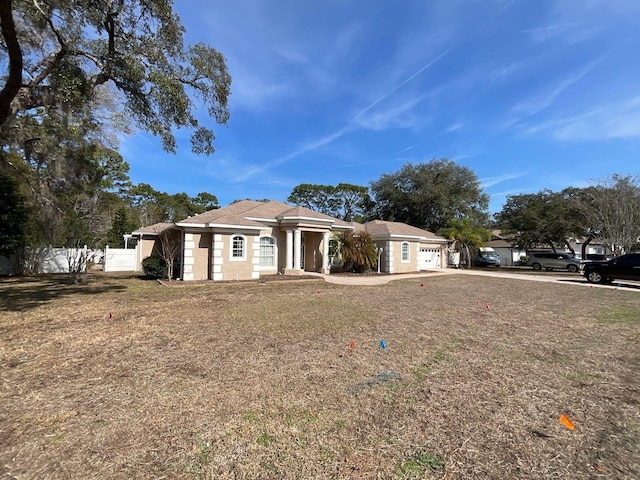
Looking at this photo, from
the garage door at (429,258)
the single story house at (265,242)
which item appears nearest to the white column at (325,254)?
the single story house at (265,242)

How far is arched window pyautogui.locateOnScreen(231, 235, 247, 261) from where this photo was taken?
55.2 feet

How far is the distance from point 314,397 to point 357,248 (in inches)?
694

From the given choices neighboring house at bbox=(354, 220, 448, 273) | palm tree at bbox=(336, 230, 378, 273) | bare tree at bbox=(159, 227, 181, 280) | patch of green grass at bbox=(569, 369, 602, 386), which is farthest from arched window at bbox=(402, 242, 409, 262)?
patch of green grass at bbox=(569, 369, 602, 386)

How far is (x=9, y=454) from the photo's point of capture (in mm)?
2701

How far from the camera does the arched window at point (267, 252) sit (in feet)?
64.0

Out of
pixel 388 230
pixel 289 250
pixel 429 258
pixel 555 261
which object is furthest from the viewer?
pixel 555 261

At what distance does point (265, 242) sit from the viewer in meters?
19.7

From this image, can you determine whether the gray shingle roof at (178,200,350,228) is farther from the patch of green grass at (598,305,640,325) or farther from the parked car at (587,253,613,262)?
the parked car at (587,253,613,262)

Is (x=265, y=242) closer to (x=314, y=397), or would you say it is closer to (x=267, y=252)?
(x=267, y=252)

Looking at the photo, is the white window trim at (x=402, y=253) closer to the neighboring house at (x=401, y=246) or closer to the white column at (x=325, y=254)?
the neighboring house at (x=401, y=246)

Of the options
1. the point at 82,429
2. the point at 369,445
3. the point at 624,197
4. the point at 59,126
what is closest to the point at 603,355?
the point at 369,445

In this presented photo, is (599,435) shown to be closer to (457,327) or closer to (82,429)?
(457,327)

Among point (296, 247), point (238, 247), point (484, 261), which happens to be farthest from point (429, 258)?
point (238, 247)

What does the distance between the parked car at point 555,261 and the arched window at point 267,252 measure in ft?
89.2
